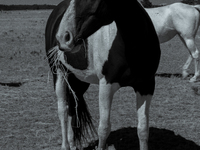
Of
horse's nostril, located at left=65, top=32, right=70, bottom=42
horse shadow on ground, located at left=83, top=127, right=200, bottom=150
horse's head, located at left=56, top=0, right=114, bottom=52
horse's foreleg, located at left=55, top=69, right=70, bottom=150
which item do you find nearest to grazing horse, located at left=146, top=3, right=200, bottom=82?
horse shadow on ground, located at left=83, top=127, right=200, bottom=150

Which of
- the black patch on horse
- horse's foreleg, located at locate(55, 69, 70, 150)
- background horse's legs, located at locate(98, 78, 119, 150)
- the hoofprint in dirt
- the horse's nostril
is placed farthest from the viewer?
the hoofprint in dirt

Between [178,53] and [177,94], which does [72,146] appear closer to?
[177,94]

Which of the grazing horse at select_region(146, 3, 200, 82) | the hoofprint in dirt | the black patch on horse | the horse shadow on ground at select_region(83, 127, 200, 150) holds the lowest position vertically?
the hoofprint in dirt

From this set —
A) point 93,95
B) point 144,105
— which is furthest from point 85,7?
point 93,95

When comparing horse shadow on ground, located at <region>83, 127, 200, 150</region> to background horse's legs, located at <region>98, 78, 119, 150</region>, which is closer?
background horse's legs, located at <region>98, 78, 119, 150</region>

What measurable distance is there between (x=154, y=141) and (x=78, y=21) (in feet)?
7.52

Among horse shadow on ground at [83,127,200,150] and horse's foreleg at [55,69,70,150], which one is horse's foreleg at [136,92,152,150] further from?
horse's foreleg at [55,69,70,150]

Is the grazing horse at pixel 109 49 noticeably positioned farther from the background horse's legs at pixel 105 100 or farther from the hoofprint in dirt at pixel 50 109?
the hoofprint in dirt at pixel 50 109

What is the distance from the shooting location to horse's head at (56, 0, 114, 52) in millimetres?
2371

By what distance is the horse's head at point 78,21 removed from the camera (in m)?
2.37

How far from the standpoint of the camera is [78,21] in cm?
242

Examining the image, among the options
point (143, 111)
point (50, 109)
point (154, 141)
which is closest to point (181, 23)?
point (50, 109)

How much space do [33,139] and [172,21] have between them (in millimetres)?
4783

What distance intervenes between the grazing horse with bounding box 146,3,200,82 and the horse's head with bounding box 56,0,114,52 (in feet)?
18.2
